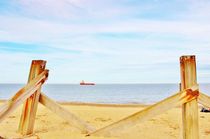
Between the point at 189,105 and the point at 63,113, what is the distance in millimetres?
2455

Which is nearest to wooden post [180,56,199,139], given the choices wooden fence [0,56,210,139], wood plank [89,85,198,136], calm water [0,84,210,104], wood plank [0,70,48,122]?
wooden fence [0,56,210,139]

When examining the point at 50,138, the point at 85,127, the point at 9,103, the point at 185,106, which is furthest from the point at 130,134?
the point at 9,103

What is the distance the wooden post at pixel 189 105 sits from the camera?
15.6 feet

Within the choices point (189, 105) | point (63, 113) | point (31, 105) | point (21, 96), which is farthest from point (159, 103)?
point (31, 105)

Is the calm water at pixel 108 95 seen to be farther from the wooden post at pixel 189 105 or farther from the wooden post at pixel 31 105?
the wooden post at pixel 189 105

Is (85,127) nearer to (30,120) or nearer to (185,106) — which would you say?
(30,120)

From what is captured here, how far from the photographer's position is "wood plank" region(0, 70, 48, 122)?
4830 millimetres

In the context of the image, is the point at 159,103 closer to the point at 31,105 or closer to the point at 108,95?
the point at 31,105

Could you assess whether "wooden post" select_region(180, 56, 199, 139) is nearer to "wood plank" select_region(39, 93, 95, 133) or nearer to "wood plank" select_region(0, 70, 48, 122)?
"wood plank" select_region(39, 93, 95, 133)

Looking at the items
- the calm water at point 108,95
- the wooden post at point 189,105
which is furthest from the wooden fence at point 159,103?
the calm water at point 108,95

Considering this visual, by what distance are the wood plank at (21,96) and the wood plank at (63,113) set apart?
0.32 meters

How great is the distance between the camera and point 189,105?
188 inches

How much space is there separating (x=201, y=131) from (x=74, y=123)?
382 cm

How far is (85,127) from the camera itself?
19.4ft
